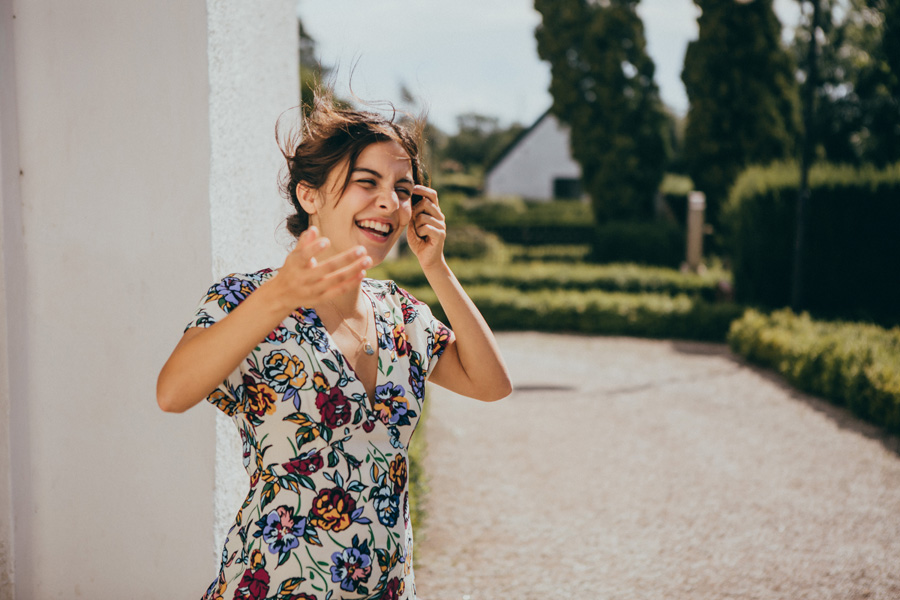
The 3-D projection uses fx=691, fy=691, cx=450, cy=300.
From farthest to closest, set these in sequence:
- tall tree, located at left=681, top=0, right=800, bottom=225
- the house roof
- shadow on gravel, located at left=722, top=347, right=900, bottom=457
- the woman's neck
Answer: the house roof, tall tree, located at left=681, top=0, right=800, bottom=225, shadow on gravel, located at left=722, top=347, right=900, bottom=457, the woman's neck

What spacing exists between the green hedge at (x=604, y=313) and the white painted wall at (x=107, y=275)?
10.0 meters

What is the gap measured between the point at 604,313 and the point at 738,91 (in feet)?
34.1

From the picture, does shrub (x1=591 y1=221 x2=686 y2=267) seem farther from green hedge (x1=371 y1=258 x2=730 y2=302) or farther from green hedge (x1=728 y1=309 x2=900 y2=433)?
green hedge (x1=728 y1=309 x2=900 y2=433)

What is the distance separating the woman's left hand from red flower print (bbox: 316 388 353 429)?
1.49ft

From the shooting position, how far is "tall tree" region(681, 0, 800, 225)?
19.2 meters

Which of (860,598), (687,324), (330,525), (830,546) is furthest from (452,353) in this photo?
(687,324)

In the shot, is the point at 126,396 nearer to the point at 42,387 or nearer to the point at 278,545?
the point at 42,387

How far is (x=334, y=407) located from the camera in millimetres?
1539

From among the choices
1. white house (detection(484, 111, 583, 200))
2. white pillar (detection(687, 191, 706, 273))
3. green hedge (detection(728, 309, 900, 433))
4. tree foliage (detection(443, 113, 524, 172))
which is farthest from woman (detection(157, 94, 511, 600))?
tree foliage (detection(443, 113, 524, 172))

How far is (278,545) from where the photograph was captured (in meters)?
1.50

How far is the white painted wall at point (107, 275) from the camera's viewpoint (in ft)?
7.75

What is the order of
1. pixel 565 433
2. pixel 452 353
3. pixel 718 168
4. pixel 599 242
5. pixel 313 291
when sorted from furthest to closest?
pixel 599 242, pixel 718 168, pixel 565 433, pixel 452 353, pixel 313 291

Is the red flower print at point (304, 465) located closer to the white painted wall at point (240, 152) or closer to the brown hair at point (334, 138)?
the brown hair at point (334, 138)

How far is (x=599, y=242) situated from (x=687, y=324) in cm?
969
